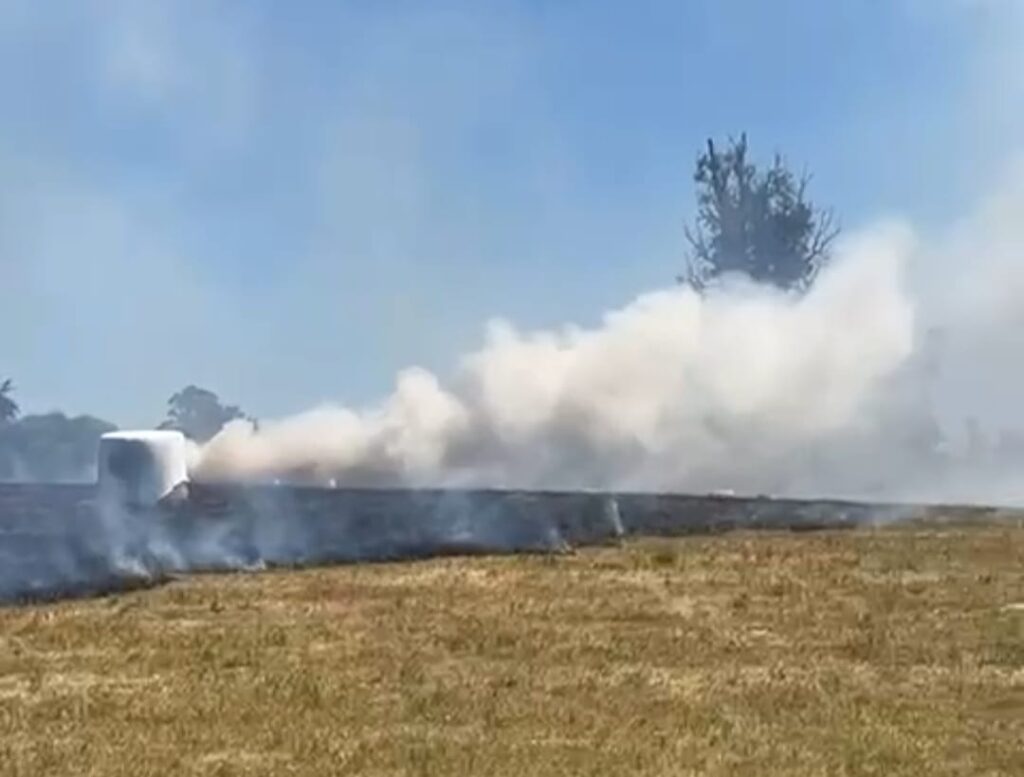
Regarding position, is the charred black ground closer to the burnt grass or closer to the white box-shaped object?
the white box-shaped object

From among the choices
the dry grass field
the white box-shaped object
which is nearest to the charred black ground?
the white box-shaped object

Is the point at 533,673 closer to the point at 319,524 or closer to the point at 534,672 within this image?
the point at 534,672

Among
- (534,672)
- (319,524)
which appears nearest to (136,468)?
(319,524)

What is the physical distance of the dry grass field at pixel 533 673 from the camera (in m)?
17.1

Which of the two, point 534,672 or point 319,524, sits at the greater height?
point 319,524

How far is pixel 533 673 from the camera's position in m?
21.9

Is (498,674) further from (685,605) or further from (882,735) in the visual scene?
(685,605)

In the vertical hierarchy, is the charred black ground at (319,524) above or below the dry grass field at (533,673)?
above

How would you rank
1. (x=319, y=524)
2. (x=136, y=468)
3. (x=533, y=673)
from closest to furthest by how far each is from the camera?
(x=533, y=673) < (x=319, y=524) < (x=136, y=468)

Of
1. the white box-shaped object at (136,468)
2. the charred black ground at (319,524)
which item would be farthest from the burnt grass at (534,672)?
the white box-shaped object at (136,468)

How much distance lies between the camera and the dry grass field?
1712 centimetres

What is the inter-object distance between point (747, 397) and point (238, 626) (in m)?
41.5

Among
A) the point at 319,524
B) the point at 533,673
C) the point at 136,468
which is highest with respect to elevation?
the point at 136,468

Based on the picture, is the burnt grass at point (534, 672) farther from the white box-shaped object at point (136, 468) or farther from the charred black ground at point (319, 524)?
the white box-shaped object at point (136, 468)
